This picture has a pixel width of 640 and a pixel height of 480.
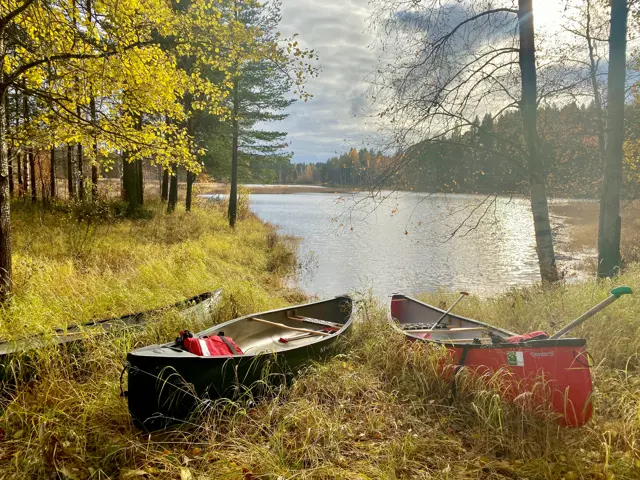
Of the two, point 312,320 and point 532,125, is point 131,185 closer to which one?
point 312,320

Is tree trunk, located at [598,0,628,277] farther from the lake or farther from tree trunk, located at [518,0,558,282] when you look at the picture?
the lake

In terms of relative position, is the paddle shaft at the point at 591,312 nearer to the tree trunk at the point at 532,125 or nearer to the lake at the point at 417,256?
the lake at the point at 417,256

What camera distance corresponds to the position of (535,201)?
6.62 m

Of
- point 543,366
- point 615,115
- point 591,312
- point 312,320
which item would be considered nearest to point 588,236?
point 615,115

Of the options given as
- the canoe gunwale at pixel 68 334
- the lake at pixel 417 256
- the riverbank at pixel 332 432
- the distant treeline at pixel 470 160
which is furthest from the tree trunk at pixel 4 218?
the lake at pixel 417 256

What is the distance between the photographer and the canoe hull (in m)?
3.12

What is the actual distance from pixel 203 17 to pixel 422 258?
427 inches

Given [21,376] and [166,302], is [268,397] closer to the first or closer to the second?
[21,376]

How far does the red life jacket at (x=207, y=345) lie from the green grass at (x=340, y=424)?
1.77 feet

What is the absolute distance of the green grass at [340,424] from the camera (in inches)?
106

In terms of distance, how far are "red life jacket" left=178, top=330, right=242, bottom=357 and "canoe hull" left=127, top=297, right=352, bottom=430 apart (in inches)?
8.3

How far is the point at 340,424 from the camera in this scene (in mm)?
3209

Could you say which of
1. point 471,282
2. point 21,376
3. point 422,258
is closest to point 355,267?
point 422,258

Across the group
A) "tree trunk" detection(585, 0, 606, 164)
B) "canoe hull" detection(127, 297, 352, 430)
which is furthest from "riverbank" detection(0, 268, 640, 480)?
"tree trunk" detection(585, 0, 606, 164)
